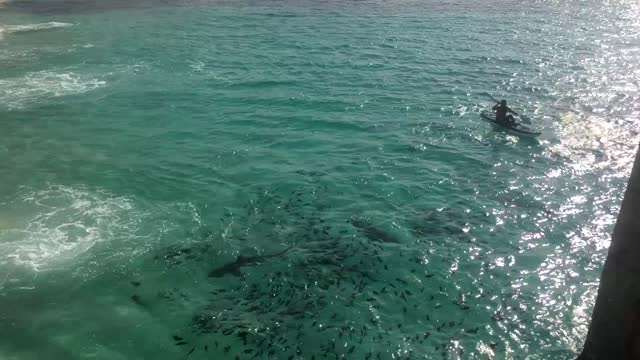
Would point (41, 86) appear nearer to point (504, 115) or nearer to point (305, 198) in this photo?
point (305, 198)

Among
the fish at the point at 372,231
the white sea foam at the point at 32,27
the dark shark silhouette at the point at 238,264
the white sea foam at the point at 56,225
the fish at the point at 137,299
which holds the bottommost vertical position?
the fish at the point at 137,299

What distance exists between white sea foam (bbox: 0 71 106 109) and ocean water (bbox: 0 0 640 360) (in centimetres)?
20

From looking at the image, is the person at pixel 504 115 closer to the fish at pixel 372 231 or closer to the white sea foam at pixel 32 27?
the fish at pixel 372 231

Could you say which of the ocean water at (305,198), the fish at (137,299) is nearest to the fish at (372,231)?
the ocean water at (305,198)

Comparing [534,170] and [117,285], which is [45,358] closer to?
[117,285]

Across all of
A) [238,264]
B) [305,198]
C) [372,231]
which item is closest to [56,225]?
[238,264]

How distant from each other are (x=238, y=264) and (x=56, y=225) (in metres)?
7.71

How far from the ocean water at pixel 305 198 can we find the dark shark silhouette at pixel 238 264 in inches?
3.0

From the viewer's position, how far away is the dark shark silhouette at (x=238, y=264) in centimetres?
1789

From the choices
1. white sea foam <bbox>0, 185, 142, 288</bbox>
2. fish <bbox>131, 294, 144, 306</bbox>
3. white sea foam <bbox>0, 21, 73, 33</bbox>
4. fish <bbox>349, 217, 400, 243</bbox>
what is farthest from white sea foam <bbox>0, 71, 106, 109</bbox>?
fish <bbox>349, 217, 400, 243</bbox>

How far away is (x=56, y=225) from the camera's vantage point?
2036 centimetres

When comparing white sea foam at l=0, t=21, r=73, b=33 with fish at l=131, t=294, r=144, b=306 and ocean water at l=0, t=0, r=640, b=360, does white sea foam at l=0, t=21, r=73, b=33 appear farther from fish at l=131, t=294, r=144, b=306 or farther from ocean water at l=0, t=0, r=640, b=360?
fish at l=131, t=294, r=144, b=306

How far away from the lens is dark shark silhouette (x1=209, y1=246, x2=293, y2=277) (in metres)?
17.9

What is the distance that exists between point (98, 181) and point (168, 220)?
199 inches
